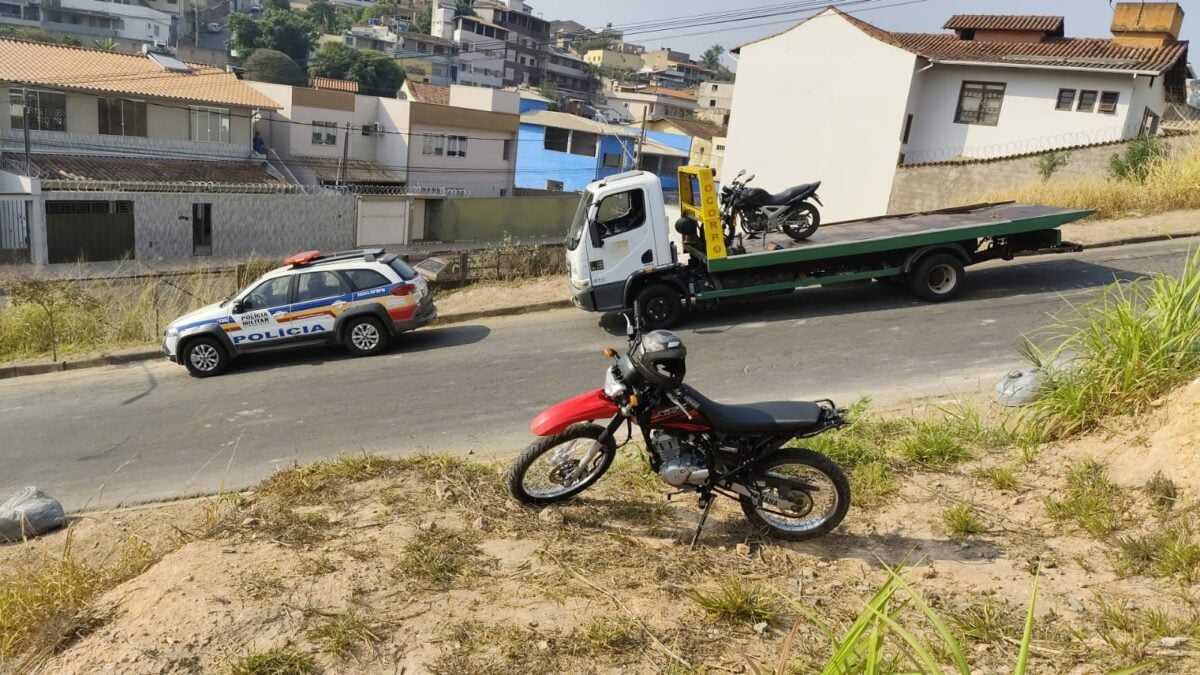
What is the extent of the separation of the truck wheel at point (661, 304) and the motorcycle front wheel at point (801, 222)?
1998 millimetres

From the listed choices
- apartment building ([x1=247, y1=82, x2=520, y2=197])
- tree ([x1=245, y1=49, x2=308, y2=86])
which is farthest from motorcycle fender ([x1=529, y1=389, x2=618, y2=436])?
tree ([x1=245, y1=49, x2=308, y2=86])

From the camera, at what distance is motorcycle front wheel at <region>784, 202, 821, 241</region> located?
40.4 ft

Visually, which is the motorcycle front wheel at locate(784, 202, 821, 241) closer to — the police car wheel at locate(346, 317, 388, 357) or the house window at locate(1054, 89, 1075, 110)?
the police car wheel at locate(346, 317, 388, 357)

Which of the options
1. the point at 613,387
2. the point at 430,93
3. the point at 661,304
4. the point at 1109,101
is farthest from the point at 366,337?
the point at 430,93

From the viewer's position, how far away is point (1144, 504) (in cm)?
500

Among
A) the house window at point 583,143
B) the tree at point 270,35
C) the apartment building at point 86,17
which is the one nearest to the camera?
the house window at point 583,143

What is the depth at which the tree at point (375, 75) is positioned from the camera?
72.8 meters

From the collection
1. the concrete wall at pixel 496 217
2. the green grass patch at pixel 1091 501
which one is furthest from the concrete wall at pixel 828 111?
the green grass patch at pixel 1091 501

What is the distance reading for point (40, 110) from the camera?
1168 inches

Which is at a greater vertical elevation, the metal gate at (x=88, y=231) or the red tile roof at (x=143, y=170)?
the red tile roof at (x=143, y=170)

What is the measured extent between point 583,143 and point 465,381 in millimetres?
40940

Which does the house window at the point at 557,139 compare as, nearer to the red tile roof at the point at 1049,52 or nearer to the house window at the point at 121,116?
the house window at the point at 121,116

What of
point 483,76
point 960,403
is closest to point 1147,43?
point 960,403

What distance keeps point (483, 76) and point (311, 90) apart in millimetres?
58657
